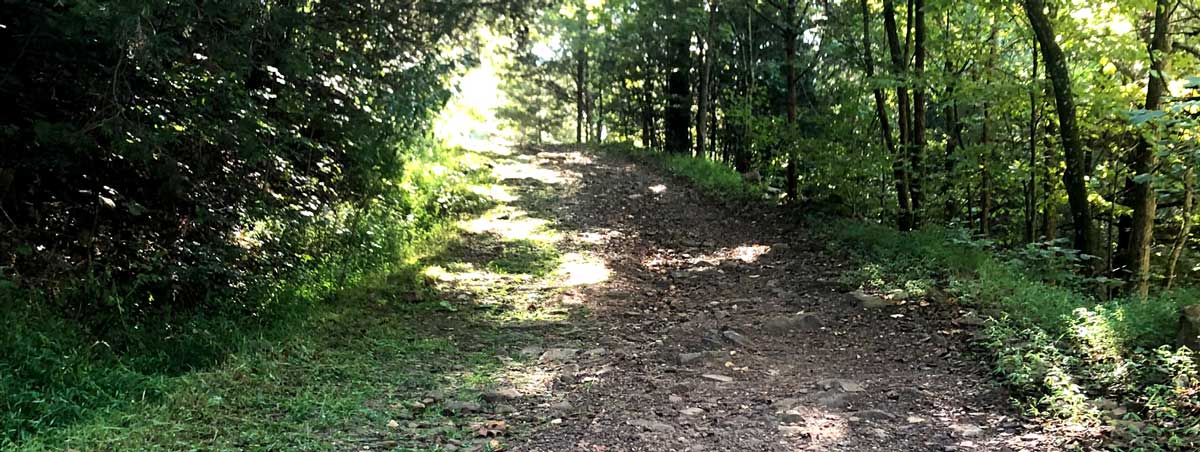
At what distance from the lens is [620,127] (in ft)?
93.5

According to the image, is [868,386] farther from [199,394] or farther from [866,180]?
[866,180]

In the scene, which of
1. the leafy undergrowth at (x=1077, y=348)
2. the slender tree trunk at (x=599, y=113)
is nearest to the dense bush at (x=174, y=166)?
the leafy undergrowth at (x=1077, y=348)

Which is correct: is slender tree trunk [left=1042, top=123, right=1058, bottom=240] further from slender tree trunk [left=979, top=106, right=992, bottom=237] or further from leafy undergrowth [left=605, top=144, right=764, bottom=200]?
leafy undergrowth [left=605, top=144, right=764, bottom=200]

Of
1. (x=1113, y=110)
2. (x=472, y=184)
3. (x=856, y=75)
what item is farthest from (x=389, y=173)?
(x=856, y=75)

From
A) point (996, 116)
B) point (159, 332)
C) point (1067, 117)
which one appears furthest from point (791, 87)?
point (159, 332)

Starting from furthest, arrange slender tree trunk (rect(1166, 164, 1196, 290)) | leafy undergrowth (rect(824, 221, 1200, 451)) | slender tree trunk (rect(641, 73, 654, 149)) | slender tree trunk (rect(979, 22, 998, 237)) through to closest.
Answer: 1. slender tree trunk (rect(641, 73, 654, 149))
2. slender tree trunk (rect(979, 22, 998, 237))
3. slender tree trunk (rect(1166, 164, 1196, 290))
4. leafy undergrowth (rect(824, 221, 1200, 451))

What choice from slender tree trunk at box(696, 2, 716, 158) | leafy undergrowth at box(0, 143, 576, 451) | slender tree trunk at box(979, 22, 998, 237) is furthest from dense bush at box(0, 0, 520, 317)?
slender tree trunk at box(696, 2, 716, 158)

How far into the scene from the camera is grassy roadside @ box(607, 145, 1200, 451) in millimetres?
3857

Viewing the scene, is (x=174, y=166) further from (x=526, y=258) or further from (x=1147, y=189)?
(x=1147, y=189)

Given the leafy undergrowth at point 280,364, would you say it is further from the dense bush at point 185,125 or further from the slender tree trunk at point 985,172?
the slender tree trunk at point 985,172

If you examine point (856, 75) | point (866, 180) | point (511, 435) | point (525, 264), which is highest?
point (856, 75)

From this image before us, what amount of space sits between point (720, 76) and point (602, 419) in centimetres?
1641

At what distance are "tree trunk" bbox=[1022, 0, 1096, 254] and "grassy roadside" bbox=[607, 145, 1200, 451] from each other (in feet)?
1.51

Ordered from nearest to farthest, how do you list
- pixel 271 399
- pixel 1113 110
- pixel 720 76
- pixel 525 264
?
pixel 271 399, pixel 1113 110, pixel 525 264, pixel 720 76
